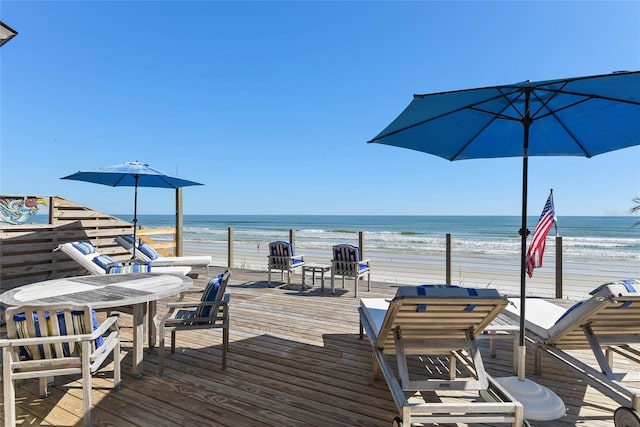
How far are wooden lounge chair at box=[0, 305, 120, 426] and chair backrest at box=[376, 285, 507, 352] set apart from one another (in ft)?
5.55

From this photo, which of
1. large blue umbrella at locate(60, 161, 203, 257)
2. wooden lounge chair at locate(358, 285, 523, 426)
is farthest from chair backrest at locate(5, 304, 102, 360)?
large blue umbrella at locate(60, 161, 203, 257)

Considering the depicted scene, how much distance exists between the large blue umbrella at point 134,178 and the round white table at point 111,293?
2.41 m

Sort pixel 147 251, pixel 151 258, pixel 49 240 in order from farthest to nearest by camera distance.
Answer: pixel 147 251
pixel 151 258
pixel 49 240

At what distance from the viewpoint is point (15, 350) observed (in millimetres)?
1757

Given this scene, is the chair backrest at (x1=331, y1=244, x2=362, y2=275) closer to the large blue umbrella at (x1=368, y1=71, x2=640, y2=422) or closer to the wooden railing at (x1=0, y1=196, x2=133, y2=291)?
the large blue umbrella at (x1=368, y1=71, x2=640, y2=422)

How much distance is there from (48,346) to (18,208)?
464 centimetres

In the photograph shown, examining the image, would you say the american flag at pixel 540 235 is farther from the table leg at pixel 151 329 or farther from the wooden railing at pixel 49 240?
the wooden railing at pixel 49 240

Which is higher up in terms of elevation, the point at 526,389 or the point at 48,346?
the point at 48,346

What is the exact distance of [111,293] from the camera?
7.79 ft

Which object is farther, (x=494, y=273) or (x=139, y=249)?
(x=494, y=273)

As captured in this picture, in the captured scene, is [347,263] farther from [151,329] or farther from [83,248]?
[83,248]

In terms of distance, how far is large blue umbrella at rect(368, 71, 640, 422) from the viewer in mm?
1797

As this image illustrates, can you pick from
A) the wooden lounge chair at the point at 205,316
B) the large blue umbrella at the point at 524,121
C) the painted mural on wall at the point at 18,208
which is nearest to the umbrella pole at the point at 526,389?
the large blue umbrella at the point at 524,121

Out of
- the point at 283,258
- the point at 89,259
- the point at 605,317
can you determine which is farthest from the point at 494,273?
the point at 89,259
